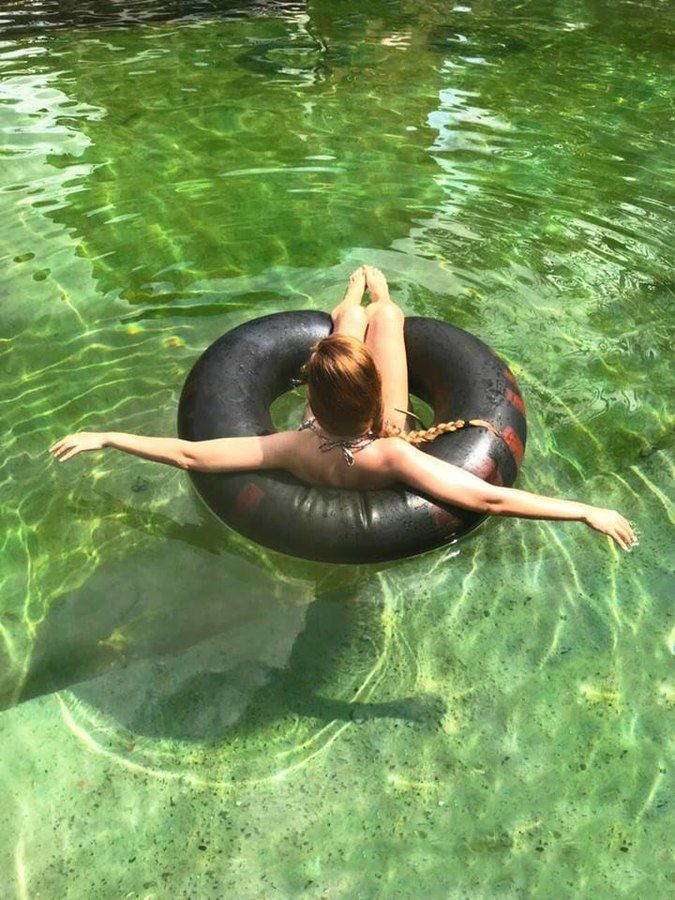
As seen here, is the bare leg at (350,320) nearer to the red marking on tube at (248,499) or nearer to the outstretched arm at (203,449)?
the outstretched arm at (203,449)

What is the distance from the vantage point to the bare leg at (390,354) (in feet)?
11.5

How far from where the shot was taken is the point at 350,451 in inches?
114

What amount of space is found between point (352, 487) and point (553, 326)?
7.17 ft

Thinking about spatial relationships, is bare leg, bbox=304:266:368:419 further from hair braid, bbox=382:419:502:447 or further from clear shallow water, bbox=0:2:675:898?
clear shallow water, bbox=0:2:675:898

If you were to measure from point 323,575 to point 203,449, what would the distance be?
0.77m

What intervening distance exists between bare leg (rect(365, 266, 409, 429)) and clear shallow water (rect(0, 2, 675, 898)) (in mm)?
709

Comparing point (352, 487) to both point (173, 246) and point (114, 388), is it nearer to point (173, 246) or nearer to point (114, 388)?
point (114, 388)

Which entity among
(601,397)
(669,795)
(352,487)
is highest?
(352,487)

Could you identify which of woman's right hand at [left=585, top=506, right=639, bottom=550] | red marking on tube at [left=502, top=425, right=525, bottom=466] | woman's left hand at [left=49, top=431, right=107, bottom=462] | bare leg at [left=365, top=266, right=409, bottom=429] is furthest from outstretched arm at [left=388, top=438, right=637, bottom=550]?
woman's left hand at [left=49, top=431, right=107, bottom=462]

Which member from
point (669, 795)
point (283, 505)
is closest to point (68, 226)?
point (283, 505)

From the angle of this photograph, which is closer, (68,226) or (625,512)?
(625,512)

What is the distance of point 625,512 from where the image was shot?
3.56 metres

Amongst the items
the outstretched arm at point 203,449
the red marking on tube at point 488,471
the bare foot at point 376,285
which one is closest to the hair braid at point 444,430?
the red marking on tube at point 488,471

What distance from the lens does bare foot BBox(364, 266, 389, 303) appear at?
4.23m
